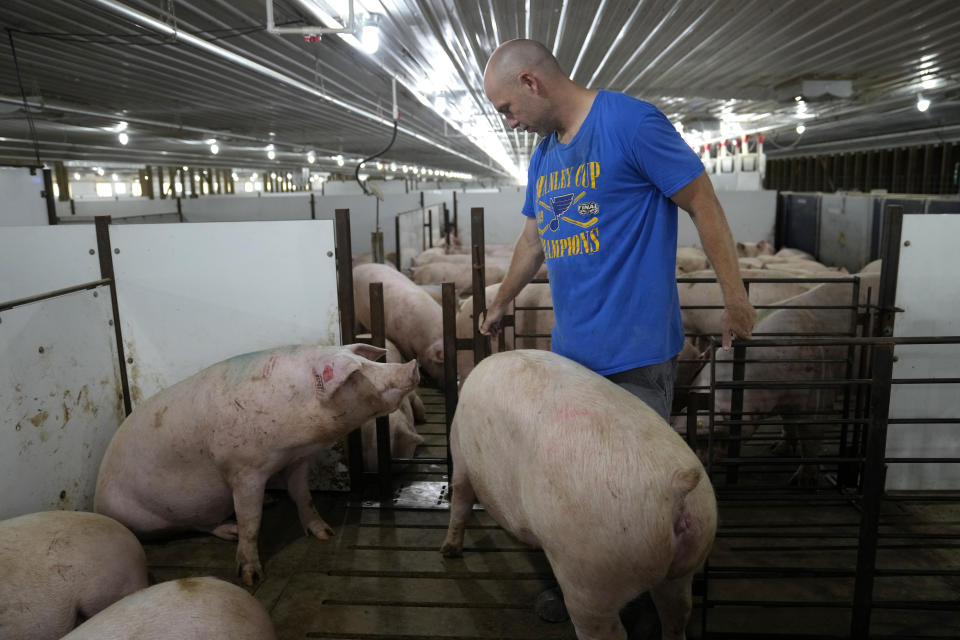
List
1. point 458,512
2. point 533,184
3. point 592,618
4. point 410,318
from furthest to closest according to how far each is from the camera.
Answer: point 410,318 < point 458,512 < point 533,184 < point 592,618

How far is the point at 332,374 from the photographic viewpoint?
2.72 meters

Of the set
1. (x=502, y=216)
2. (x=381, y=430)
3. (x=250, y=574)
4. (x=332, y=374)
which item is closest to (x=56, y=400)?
A: (x=250, y=574)

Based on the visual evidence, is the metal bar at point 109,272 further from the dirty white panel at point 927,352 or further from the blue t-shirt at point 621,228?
the dirty white panel at point 927,352

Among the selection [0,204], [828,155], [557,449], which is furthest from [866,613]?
[828,155]

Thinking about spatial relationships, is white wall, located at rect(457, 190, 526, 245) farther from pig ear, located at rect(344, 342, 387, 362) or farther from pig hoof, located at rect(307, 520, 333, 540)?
pig hoof, located at rect(307, 520, 333, 540)

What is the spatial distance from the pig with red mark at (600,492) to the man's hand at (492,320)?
0.76 metres

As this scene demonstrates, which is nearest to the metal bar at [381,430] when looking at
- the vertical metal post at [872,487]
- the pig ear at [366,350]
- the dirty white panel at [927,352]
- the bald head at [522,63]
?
the pig ear at [366,350]

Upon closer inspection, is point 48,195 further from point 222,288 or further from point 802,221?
point 802,221

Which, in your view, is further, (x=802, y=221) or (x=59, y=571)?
(x=802, y=221)

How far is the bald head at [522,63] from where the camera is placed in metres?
2.14

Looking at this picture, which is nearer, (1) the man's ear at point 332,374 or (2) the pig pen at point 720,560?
(2) the pig pen at point 720,560

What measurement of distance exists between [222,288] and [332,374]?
1077 millimetres

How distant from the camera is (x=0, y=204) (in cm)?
387

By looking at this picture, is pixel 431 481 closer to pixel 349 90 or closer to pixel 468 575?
pixel 468 575
